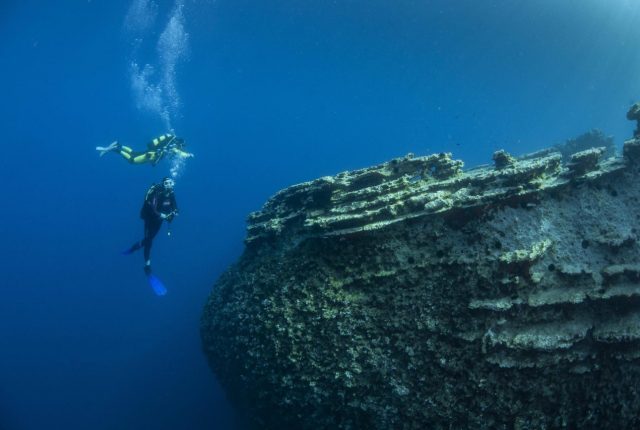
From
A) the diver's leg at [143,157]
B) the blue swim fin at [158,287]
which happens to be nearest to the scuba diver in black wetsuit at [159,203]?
the blue swim fin at [158,287]

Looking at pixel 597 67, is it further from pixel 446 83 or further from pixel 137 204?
pixel 137 204

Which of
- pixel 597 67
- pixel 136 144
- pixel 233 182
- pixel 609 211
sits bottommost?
pixel 609 211

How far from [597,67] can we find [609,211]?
105362 millimetres

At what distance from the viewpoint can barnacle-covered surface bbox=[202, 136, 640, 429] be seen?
5.36 metres

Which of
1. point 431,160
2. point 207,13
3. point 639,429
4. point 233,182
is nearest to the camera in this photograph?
point 639,429

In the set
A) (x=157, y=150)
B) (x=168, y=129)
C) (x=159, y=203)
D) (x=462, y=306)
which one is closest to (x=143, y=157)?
(x=157, y=150)

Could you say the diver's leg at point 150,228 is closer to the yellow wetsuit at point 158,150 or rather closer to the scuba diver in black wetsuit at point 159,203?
the scuba diver in black wetsuit at point 159,203

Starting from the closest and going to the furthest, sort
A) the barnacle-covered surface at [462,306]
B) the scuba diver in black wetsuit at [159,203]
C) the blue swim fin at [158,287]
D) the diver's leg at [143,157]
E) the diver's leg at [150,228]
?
the barnacle-covered surface at [462,306] < the blue swim fin at [158,287] < the scuba diver in black wetsuit at [159,203] < the diver's leg at [150,228] < the diver's leg at [143,157]

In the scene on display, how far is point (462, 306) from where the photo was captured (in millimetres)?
5801

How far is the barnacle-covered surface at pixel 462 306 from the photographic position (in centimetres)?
536

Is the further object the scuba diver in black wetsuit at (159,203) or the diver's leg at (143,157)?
the diver's leg at (143,157)

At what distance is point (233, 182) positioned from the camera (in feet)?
232

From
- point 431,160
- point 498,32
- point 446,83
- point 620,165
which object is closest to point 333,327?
point 431,160

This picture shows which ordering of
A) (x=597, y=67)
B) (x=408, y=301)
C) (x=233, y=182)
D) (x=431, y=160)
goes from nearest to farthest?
(x=408, y=301), (x=431, y=160), (x=233, y=182), (x=597, y=67)
